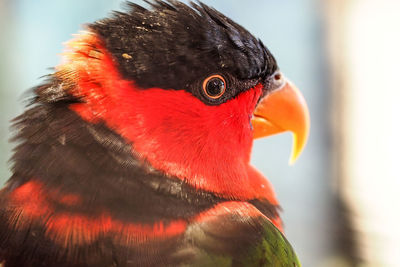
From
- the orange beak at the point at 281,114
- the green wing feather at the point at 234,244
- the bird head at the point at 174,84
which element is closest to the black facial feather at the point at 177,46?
the bird head at the point at 174,84

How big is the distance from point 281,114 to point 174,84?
0.44m

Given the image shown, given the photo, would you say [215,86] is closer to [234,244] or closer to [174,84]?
[174,84]

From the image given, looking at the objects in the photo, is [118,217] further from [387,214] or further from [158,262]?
[387,214]

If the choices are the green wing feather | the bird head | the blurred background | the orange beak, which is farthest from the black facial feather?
the blurred background

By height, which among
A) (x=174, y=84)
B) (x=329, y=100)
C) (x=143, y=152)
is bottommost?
(x=329, y=100)

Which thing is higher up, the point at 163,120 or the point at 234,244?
the point at 163,120

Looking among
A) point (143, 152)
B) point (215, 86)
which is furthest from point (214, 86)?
point (143, 152)

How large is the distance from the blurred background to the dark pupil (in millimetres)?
1312

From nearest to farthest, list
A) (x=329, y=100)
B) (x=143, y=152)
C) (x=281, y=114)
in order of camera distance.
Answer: (x=143, y=152)
(x=281, y=114)
(x=329, y=100)

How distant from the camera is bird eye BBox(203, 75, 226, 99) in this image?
3.37 feet

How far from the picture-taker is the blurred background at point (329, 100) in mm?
2436

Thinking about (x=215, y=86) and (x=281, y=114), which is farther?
(x=281, y=114)

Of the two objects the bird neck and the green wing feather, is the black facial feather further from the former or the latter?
the green wing feather

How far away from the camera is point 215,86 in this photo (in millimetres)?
1042
